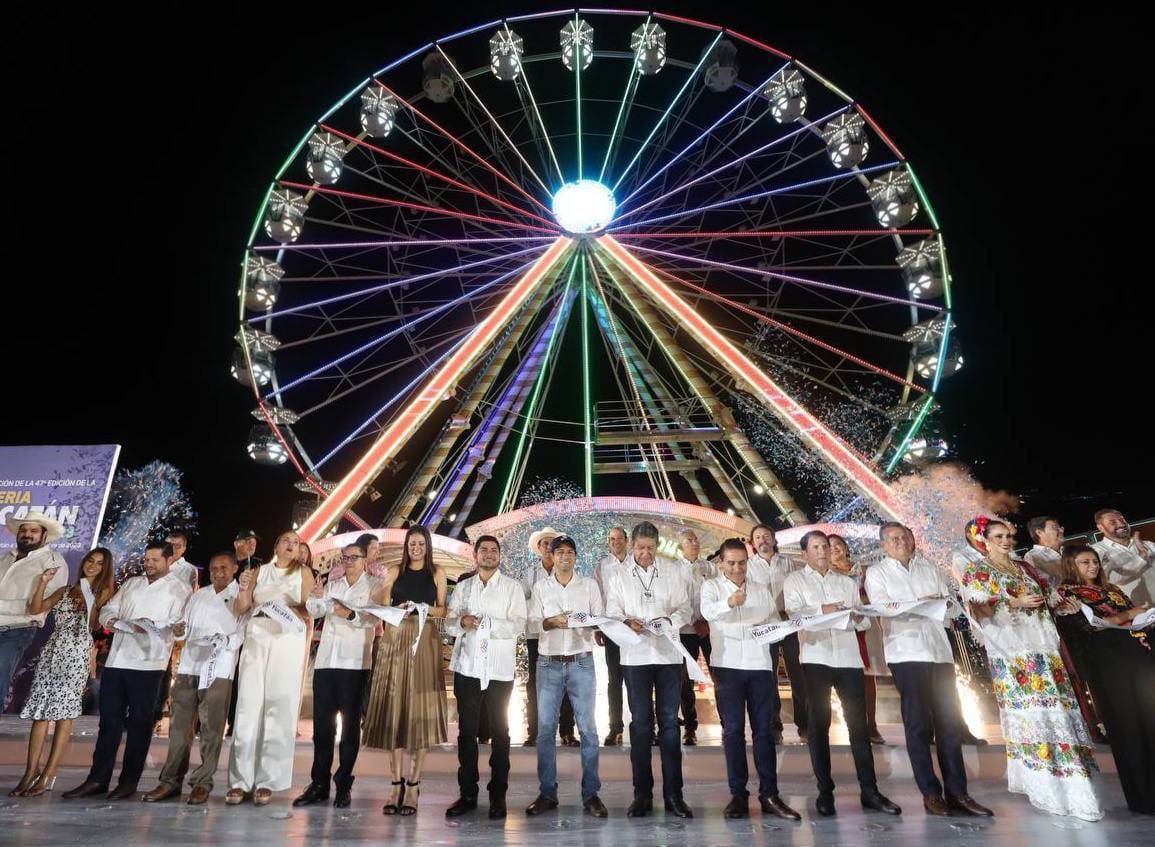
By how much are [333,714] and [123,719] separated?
1.68m

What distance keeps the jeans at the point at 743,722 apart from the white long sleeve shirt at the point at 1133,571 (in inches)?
118

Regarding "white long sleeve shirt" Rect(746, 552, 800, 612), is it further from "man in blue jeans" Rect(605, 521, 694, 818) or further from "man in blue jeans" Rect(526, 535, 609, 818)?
"man in blue jeans" Rect(526, 535, 609, 818)

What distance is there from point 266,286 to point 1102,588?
14014 millimetres

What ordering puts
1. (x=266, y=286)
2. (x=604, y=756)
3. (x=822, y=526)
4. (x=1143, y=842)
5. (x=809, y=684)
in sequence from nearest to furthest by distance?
(x=1143, y=842) → (x=809, y=684) → (x=604, y=756) → (x=822, y=526) → (x=266, y=286)

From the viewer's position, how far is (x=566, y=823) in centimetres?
486

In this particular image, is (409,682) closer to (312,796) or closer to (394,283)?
(312,796)

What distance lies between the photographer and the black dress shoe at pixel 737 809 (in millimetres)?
4949

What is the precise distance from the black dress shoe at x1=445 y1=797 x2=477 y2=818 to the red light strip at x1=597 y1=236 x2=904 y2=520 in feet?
30.1

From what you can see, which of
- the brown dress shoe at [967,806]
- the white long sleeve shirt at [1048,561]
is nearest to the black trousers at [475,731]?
the brown dress shoe at [967,806]

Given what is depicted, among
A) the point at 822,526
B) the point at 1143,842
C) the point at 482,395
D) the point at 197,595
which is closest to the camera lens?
the point at 1143,842

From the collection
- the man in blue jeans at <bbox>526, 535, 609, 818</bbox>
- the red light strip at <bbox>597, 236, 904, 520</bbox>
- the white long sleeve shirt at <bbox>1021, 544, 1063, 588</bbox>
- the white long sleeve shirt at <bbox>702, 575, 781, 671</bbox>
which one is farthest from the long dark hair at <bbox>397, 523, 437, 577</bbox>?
the red light strip at <bbox>597, 236, 904, 520</bbox>

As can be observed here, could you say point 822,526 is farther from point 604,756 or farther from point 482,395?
point 604,756

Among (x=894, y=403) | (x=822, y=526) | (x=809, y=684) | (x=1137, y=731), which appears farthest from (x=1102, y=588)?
(x=894, y=403)

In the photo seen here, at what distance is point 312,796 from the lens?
210 inches
